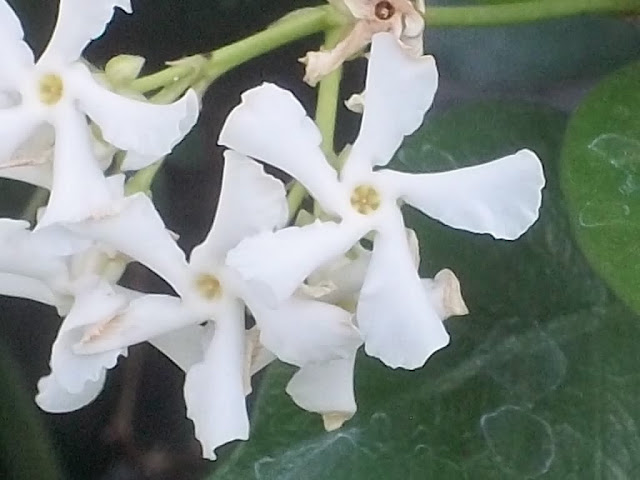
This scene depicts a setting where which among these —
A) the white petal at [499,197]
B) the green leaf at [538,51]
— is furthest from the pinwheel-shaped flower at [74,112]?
the green leaf at [538,51]

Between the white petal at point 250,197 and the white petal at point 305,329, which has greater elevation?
the white petal at point 250,197

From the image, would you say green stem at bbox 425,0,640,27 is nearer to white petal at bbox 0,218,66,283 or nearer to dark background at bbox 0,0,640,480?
dark background at bbox 0,0,640,480

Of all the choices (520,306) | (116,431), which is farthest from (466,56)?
(116,431)

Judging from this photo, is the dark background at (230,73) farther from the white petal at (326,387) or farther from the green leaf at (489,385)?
the white petal at (326,387)

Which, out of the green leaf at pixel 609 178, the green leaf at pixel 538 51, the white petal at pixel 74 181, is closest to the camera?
the white petal at pixel 74 181

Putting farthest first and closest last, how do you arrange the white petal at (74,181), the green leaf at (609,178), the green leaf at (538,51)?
the green leaf at (538,51)
the green leaf at (609,178)
the white petal at (74,181)

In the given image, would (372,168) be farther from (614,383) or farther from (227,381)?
(614,383)
